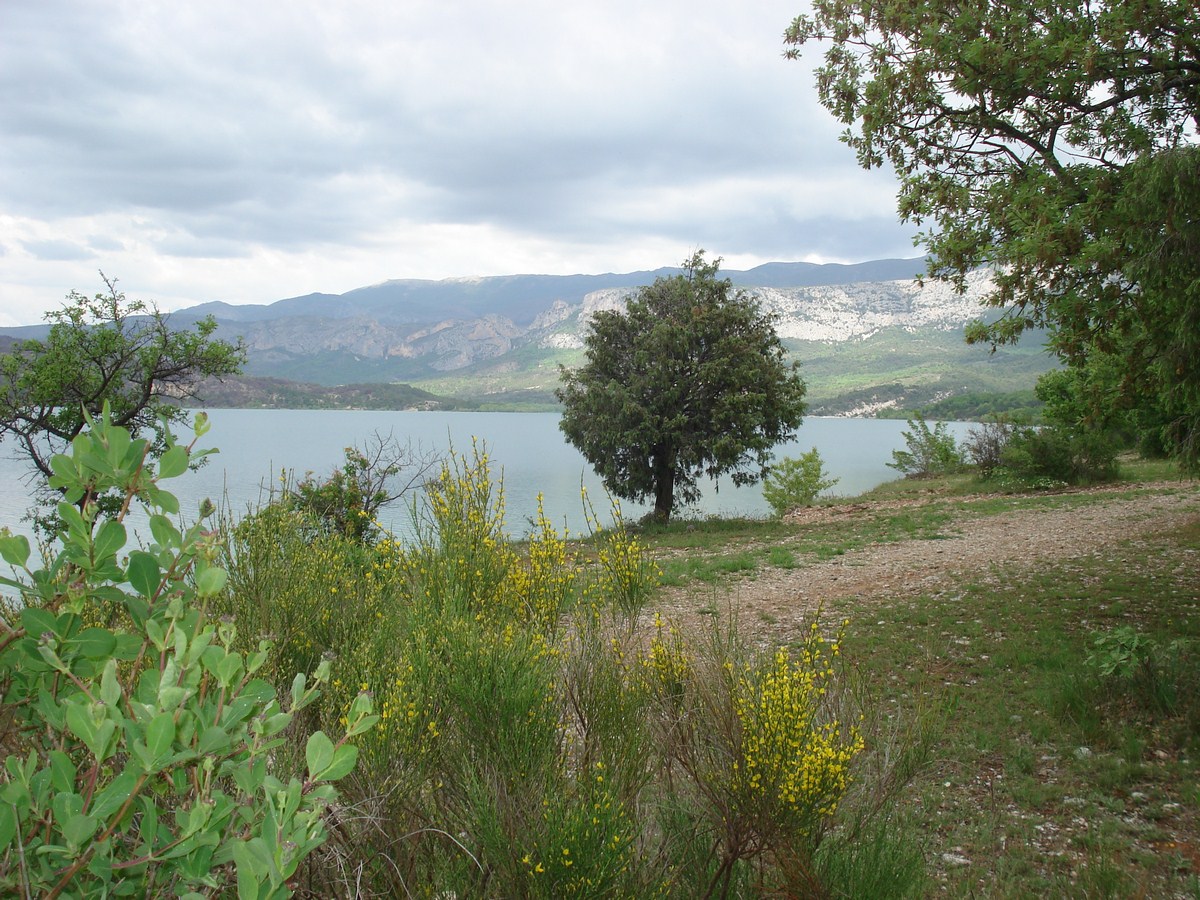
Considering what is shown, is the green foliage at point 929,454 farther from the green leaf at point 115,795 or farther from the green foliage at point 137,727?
the green leaf at point 115,795

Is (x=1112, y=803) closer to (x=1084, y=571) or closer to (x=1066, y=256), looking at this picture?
(x=1066, y=256)

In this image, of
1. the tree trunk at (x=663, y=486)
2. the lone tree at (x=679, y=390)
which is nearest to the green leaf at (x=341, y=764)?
the lone tree at (x=679, y=390)

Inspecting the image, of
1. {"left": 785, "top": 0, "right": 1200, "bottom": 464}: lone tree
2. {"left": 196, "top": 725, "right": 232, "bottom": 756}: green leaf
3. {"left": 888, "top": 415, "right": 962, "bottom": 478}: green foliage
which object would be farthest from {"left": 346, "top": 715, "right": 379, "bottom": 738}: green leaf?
{"left": 888, "top": 415, "right": 962, "bottom": 478}: green foliage

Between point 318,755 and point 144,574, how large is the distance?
0.55 m

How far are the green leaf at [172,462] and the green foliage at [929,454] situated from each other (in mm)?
35884

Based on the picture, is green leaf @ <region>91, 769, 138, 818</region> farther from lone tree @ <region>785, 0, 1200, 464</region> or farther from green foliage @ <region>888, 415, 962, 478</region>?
green foliage @ <region>888, 415, 962, 478</region>

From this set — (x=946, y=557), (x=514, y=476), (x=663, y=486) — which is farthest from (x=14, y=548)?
(x=514, y=476)

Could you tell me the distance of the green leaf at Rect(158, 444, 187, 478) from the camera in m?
1.40

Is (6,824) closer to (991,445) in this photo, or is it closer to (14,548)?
(14,548)

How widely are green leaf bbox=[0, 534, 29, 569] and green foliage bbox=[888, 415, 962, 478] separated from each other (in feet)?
118

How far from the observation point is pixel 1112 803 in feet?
16.2

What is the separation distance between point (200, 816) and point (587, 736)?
2.48 meters

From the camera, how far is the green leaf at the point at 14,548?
131cm

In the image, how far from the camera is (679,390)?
71.0 feet
